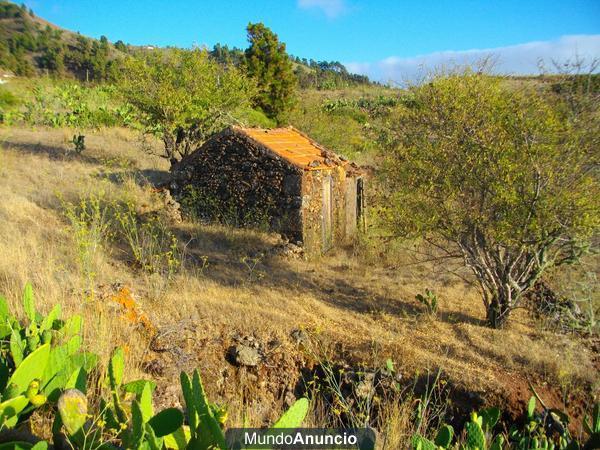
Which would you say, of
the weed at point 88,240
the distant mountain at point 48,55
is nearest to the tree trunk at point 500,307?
the weed at point 88,240

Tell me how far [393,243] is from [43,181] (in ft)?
24.6

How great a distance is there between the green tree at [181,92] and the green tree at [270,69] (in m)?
8.10

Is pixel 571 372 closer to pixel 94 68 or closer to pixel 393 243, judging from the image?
pixel 393 243

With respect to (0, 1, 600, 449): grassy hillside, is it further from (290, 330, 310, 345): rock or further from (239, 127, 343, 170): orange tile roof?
(239, 127, 343, 170): orange tile roof

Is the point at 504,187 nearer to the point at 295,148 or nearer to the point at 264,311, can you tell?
the point at 264,311

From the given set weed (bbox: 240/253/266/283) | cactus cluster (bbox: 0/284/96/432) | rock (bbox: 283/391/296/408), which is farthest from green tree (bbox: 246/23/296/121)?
cactus cluster (bbox: 0/284/96/432)

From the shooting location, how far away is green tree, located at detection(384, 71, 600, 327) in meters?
5.21

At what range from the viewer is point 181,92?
10.9 m

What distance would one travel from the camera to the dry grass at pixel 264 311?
448 centimetres

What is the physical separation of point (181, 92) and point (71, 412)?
32.4ft

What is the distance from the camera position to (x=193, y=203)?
9203mm

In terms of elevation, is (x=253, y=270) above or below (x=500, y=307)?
above

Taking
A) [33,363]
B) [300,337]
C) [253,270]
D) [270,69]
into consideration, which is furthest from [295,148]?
[270,69]

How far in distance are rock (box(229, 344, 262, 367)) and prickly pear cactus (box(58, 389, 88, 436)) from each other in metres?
2.64
